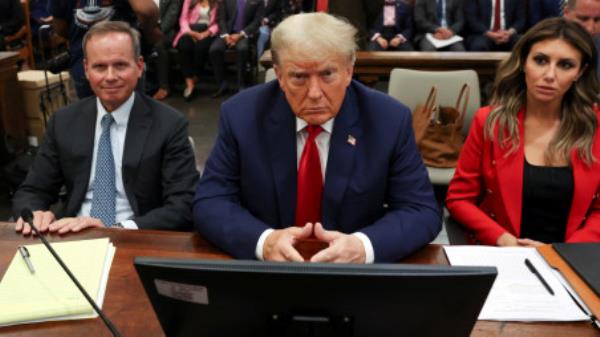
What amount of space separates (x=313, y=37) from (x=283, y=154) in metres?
0.35

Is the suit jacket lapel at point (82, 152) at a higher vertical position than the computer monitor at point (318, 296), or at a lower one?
Result: lower

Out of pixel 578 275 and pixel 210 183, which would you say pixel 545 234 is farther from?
pixel 210 183

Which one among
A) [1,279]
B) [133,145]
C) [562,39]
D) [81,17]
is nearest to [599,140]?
[562,39]

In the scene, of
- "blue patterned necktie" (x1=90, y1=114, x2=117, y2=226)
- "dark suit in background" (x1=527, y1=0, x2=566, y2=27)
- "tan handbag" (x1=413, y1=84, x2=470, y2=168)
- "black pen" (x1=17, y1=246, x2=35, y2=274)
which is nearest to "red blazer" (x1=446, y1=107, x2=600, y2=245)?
"tan handbag" (x1=413, y1=84, x2=470, y2=168)

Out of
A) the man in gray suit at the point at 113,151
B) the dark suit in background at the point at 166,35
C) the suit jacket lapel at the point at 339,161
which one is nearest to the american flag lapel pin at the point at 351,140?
the suit jacket lapel at the point at 339,161

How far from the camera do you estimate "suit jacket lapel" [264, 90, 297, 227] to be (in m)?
1.64

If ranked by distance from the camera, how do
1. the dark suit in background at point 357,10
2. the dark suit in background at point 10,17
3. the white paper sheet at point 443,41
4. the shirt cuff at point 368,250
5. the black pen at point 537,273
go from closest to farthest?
1. the black pen at point 537,273
2. the shirt cuff at point 368,250
3. the dark suit in background at point 357,10
4. the white paper sheet at point 443,41
5. the dark suit in background at point 10,17

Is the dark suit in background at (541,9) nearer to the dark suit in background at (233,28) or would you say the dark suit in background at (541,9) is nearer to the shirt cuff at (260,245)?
the dark suit in background at (233,28)

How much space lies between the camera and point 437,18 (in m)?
5.86

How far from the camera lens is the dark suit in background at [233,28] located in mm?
6449

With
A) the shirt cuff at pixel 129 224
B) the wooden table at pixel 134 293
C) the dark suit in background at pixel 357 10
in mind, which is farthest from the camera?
the dark suit in background at pixel 357 10

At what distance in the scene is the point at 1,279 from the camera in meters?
1.33

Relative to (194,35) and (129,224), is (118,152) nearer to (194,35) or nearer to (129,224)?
(129,224)

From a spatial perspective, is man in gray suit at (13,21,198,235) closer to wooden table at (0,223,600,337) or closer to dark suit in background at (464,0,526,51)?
wooden table at (0,223,600,337)
